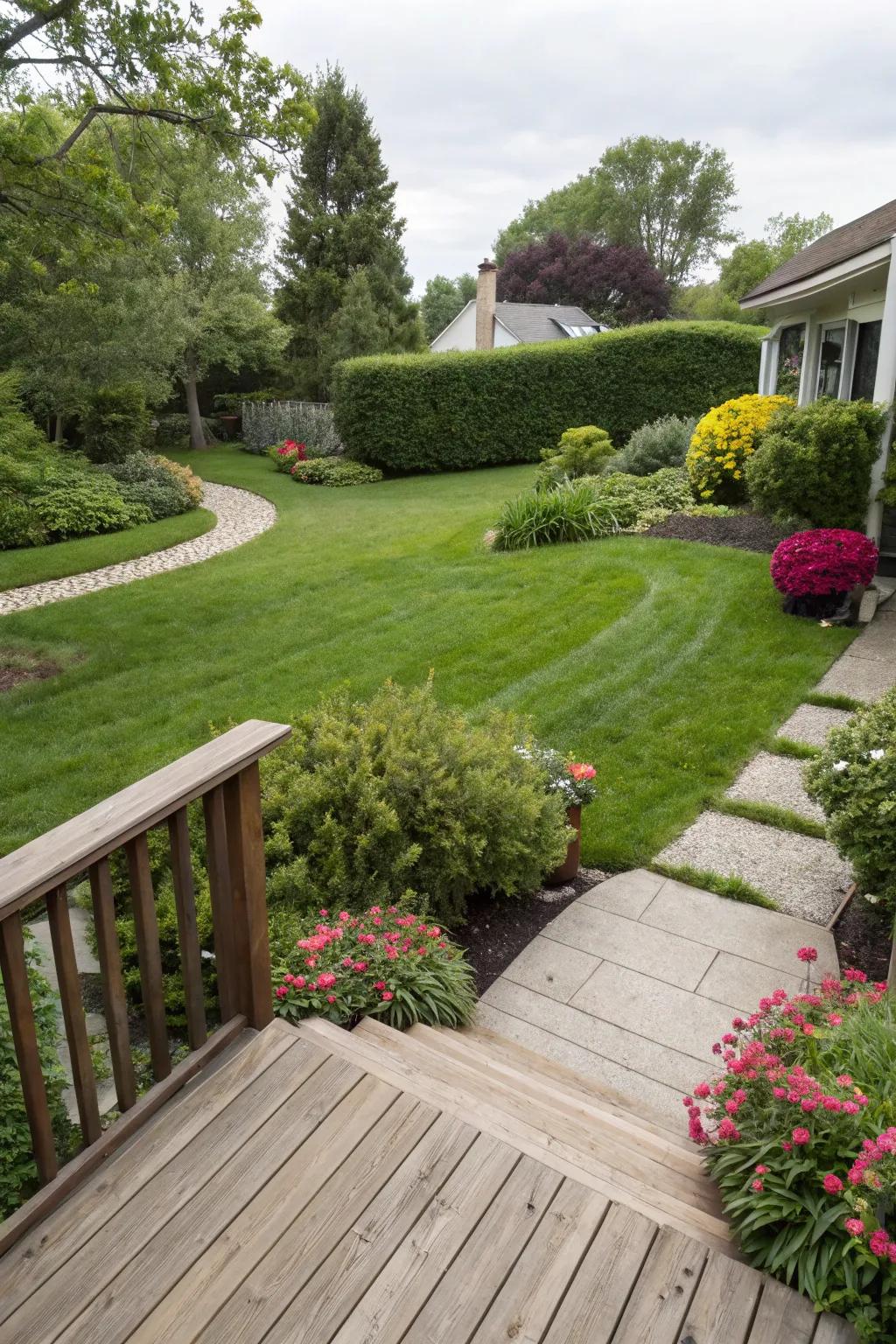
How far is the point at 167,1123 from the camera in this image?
2062 mm

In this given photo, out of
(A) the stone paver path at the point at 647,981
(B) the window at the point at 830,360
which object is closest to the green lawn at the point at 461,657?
(A) the stone paver path at the point at 647,981

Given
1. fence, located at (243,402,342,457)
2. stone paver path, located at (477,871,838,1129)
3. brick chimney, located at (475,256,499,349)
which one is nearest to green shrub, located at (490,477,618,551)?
stone paver path, located at (477,871,838,1129)

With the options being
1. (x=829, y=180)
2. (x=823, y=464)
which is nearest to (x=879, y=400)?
(x=823, y=464)

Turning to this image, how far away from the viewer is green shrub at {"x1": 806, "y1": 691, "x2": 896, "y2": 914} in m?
3.55

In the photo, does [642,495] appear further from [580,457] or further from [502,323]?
[502,323]

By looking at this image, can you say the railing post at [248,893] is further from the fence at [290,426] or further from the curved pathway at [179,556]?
the fence at [290,426]

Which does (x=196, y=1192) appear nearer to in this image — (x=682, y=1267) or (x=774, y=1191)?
(x=682, y=1267)

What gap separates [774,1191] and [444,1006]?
1358 millimetres

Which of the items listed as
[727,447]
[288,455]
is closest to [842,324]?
[727,447]

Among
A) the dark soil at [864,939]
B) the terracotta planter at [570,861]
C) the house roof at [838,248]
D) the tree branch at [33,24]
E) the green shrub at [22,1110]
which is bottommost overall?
the dark soil at [864,939]

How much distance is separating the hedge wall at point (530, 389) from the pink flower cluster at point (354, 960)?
48.8 ft

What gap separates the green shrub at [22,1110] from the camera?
184cm

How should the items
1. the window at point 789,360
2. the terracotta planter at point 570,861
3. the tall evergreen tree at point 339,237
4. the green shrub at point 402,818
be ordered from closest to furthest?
the green shrub at point 402,818 < the terracotta planter at point 570,861 < the window at point 789,360 < the tall evergreen tree at point 339,237

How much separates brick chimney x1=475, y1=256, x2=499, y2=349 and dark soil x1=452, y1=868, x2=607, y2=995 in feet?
77.1
